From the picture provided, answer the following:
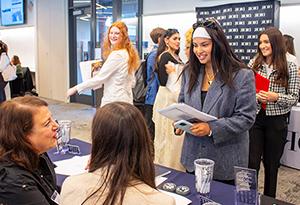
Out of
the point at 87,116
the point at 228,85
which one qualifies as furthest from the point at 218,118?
the point at 87,116

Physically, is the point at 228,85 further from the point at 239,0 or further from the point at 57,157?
the point at 239,0

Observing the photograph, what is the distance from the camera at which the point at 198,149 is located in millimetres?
1804

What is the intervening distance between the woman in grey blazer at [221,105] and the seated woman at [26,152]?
0.71 meters

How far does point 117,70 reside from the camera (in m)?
2.85

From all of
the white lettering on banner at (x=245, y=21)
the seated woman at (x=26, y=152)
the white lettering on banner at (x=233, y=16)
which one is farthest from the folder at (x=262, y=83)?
the white lettering on banner at (x=233, y=16)

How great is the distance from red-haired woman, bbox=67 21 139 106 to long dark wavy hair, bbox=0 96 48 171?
1445mm

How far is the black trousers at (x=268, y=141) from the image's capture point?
2523mm

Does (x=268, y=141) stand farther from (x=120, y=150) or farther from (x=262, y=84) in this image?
(x=120, y=150)

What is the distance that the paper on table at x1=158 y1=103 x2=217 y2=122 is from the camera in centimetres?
164

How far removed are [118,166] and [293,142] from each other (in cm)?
338

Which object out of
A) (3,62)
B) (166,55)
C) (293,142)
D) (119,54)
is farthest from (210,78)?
(3,62)

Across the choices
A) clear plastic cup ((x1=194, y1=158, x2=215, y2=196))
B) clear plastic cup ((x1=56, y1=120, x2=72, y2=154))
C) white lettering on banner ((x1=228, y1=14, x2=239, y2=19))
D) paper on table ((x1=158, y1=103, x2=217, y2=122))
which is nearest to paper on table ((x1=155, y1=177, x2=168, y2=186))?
clear plastic cup ((x1=194, y1=158, x2=215, y2=196))

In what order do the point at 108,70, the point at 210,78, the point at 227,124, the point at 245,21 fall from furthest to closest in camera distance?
the point at 245,21 < the point at 108,70 < the point at 210,78 < the point at 227,124

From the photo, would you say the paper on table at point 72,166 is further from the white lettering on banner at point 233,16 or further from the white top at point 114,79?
the white lettering on banner at point 233,16
